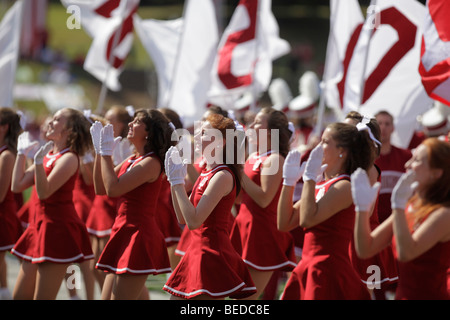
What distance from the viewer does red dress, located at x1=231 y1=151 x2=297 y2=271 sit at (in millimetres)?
5258

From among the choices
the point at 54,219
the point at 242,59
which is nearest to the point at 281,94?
the point at 242,59

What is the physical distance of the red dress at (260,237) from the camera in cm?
526

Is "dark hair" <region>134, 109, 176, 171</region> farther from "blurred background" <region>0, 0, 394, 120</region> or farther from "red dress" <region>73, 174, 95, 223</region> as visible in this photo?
"blurred background" <region>0, 0, 394, 120</region>

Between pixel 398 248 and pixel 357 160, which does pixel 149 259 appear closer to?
pixel 357 160

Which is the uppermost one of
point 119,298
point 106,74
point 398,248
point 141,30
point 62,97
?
point 62,97

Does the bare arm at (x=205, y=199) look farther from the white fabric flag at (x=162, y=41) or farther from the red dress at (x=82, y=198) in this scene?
the white fabric flag at (x=162, y=41)

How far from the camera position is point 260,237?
5.32 meters

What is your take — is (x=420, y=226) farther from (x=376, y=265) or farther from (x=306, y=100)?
(x=306, y=100)

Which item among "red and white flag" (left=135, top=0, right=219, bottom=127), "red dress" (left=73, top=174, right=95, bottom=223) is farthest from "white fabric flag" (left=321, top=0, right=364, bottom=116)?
"red dress" (left=73, top=174, right=95, bottom=223)

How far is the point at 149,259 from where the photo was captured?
4578mm

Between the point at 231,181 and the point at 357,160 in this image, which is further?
the point at 231,181

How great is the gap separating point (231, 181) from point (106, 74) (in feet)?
18.3
